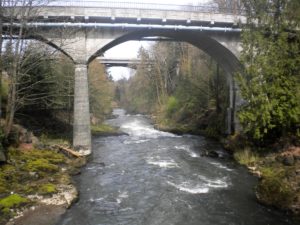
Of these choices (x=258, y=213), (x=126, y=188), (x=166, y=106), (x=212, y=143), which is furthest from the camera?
(x=166, y=106)

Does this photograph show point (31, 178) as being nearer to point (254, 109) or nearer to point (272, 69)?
point (254, 109)

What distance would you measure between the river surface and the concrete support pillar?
4.30 feet

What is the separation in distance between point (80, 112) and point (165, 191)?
33.6 ft

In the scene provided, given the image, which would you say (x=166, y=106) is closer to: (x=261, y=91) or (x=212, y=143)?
(x=212, y=143)

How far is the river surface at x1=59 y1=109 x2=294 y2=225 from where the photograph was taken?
11.8 meters

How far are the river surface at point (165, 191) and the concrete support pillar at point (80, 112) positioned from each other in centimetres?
131

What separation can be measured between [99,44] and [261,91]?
473 inches

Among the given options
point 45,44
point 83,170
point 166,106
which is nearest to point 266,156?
point 83,170

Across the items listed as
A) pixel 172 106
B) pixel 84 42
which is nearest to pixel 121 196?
pixel 84 42

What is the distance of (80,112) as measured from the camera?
22578 millimetres

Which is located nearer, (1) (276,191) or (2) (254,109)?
(1) (276,191)

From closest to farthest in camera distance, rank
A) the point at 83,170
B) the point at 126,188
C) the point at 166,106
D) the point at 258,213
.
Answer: the point at 258,213 < the point at 126,188 < the point at 83,170 < the point at 166,106

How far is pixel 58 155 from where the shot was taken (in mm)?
19688

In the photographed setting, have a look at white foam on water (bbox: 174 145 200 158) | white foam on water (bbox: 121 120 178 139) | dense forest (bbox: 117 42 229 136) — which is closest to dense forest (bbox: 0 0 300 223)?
white foam on water (bbox: 174 145 200 158)
